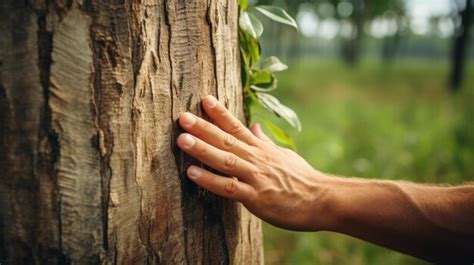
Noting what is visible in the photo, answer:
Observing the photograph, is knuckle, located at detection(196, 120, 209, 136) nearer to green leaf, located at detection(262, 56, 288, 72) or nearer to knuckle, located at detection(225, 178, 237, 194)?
knuckle, located at detection(225, 178, 237, 194)

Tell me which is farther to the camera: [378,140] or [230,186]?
[378,140]

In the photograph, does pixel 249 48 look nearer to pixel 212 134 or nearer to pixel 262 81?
pixel 262 81

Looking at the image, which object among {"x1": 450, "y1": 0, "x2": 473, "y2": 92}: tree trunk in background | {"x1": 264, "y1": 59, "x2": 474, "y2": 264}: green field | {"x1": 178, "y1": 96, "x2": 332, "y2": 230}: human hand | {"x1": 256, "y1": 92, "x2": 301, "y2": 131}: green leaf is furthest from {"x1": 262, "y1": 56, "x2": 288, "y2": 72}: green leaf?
{"x1": 450, "y1": 0, "x2": 473, "y2": 92}: tree trunk in background

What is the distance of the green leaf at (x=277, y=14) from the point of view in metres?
1.27

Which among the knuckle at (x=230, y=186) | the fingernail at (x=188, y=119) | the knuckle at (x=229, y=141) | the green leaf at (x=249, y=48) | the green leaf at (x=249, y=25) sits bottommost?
the knuckle at (x=230, y=186)

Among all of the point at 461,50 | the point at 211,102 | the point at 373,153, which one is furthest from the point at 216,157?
the point at 461,50

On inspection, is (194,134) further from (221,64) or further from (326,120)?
(326,120)

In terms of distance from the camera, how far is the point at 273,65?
1.36 metres

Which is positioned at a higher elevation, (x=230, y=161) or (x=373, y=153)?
(x=230, y=161)

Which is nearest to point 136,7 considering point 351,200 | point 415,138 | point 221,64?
point 221,64

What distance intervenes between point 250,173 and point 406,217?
496 millimetres

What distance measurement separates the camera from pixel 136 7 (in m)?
0.83

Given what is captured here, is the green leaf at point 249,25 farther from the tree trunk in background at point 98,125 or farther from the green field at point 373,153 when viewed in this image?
the green field at point 373,153

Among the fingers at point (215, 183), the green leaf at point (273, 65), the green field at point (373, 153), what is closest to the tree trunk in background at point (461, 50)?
the green field at point (373, 153)
